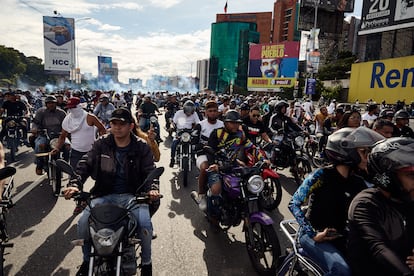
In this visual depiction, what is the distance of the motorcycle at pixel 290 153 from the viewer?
6.94 meters

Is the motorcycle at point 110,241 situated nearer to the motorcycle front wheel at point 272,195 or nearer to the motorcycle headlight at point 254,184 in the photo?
the motorcycle headlight at point 254,184

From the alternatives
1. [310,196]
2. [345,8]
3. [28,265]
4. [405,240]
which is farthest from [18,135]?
[345,8]

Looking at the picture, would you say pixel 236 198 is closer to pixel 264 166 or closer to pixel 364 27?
pixel 264 166

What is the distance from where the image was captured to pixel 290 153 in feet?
23.3

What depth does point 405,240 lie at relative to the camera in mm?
1927

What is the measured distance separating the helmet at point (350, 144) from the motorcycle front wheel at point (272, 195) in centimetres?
309

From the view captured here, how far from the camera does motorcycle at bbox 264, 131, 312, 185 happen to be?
694cm

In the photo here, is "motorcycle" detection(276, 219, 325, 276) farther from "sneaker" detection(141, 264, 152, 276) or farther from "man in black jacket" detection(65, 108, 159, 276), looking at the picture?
"man in black jacket" detection(65, 108, 159, 276)

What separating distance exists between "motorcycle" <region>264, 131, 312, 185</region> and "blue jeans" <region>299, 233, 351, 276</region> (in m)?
4.43

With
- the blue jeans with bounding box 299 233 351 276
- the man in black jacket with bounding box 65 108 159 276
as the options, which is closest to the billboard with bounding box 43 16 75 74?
the man in black jacket with bounding box 65 108 159 276

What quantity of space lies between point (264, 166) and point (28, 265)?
10.1 ft

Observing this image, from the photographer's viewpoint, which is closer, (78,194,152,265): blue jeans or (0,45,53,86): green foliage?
(78,194,152,265): blue jeans

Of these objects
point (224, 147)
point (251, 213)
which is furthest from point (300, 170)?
point (251, 213)

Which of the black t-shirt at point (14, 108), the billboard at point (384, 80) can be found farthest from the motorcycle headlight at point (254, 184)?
the billboard at point (384, 80)
